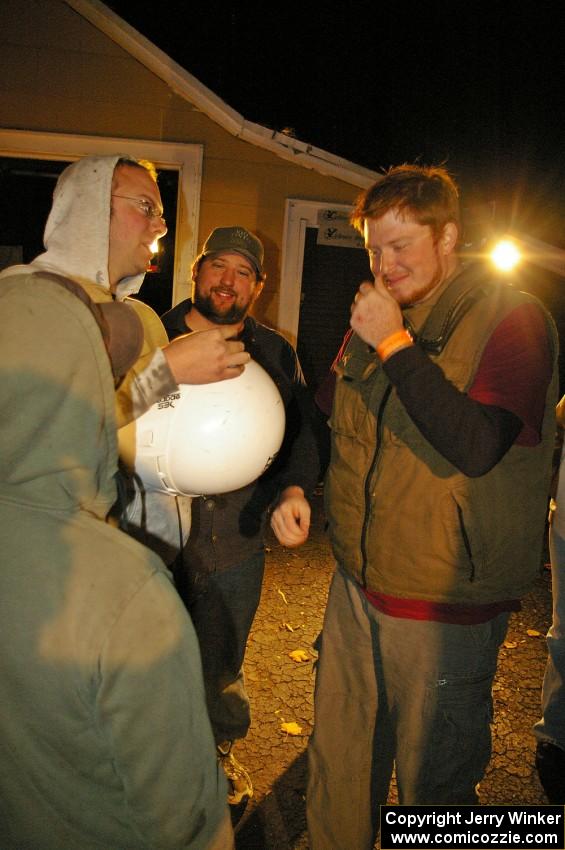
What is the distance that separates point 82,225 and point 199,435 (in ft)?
2.47

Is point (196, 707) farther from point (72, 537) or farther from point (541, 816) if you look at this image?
point (541, 816)

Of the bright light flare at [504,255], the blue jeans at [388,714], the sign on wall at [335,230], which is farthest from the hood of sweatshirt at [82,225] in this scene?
the sign on wall at [335,230]

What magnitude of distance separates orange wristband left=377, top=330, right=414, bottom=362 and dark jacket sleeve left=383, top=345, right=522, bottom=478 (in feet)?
0.19

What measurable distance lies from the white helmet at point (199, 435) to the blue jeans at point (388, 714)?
77 centimetres

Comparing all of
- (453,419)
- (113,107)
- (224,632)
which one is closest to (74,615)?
(453,419)

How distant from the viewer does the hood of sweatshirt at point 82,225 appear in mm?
1371

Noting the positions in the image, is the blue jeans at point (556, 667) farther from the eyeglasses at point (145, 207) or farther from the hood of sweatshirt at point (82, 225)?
the hood of sweatshirt at point (82, 225)

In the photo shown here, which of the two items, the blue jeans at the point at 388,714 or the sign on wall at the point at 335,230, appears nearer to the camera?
the blue jeans at the point at 388,714

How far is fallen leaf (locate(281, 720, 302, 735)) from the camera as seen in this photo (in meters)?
3.17

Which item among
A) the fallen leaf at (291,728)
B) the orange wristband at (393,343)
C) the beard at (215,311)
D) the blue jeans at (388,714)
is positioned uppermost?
the beard at (215,311)

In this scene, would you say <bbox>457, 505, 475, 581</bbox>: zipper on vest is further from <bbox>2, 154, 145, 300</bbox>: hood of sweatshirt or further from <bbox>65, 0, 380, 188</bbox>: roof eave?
<bbox>65, 0, 380, 188</bbox>: roof eave

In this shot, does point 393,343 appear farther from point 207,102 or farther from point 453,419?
point 207,102

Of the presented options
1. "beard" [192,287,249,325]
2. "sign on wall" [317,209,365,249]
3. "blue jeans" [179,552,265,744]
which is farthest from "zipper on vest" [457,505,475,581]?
"sign on wall" [317,209,365,249]

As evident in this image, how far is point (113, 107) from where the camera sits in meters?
5.75
